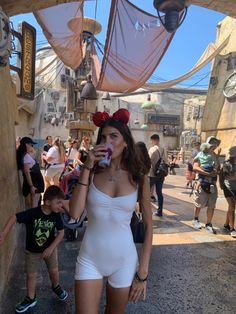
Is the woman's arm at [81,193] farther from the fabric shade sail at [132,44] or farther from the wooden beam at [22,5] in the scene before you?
the fabric shade sail at [132,44]

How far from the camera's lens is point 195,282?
389 cm

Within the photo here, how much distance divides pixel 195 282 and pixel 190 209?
4712 mm

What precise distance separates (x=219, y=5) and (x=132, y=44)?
9.47ft

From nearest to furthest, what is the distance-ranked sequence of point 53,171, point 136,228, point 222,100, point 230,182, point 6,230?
point 6,230
point 136,228
point 230,182
point 53,171
point 222,100

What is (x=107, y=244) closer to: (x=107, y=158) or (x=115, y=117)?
(x=107, y=158)

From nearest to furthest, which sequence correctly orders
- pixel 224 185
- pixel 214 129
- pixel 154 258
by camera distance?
pixel 154 258 → pixel 224 185 → pixel 214 129

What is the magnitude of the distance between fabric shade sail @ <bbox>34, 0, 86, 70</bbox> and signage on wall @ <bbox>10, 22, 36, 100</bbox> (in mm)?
754

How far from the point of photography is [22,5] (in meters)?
4.30

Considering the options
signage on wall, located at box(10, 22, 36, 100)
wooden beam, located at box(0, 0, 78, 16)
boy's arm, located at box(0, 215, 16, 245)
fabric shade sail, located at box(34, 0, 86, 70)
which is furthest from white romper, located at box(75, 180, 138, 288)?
fabric shade sail, located at box(34, 0, 86, 70)

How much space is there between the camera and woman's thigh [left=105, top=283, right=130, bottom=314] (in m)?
1.94

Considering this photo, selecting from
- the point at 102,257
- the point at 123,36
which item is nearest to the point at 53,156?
the point at 123,36

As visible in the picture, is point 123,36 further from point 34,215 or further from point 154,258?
point 34,215

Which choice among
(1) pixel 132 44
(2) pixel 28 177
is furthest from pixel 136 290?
(1) pixel 132 44

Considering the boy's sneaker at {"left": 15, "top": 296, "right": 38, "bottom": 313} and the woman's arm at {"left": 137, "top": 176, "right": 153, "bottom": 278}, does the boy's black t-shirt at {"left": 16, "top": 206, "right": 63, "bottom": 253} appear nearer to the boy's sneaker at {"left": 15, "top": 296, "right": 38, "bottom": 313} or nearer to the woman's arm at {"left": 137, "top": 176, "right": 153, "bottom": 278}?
the boy's sneaker at {"left": 15, "top": 296, "right": 38, "bottom": 313}
